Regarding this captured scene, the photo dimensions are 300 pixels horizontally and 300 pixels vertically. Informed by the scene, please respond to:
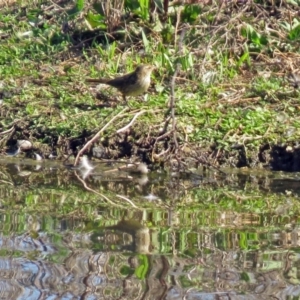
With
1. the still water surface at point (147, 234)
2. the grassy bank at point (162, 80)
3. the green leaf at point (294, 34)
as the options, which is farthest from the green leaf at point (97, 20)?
the still water surface at point (147, 234)

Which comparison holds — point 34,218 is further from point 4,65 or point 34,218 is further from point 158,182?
point 4,65

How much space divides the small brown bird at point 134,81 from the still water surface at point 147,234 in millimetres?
1113

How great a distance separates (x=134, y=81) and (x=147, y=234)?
10.5 feet

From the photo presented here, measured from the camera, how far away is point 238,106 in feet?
26.8

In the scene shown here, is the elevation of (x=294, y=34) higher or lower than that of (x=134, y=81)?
higher

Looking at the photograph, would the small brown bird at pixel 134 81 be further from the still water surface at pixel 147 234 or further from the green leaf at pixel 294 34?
the green leaf at pixel 294 34

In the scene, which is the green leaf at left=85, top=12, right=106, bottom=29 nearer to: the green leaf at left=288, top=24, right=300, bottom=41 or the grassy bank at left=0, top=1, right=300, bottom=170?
the grassy bank at left=0, top=1, right=300, bottom=170

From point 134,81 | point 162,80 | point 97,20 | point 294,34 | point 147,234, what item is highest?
point 97,20

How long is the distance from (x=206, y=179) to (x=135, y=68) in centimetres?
248

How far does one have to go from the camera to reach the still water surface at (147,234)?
13.5ft

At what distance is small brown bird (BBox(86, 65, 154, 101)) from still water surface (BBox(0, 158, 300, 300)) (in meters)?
1.11

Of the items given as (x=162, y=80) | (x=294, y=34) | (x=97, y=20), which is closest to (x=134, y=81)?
(x=162, y=80)

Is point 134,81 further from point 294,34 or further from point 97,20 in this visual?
point 294,34

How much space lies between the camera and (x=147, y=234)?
16.5ft
